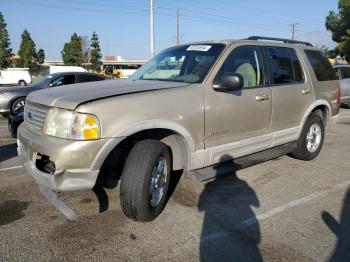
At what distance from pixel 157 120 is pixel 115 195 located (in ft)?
4.53

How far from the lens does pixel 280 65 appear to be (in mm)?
5004

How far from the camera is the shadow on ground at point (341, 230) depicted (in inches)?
115

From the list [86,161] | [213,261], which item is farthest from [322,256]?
[86,161]

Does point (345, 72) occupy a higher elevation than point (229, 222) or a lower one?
higher

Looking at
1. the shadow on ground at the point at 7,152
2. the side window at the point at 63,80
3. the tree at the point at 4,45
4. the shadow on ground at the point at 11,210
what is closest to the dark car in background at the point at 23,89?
the side window at the point at 63,80

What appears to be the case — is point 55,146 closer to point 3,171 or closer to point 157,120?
point 157,120

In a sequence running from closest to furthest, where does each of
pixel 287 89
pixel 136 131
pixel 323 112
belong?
1. pixel 136 131
2. pixel 287 89
3. pixel 323 112

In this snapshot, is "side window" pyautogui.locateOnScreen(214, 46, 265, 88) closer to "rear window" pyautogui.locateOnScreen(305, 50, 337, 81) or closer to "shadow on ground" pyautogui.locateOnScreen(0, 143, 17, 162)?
"rear window" pyautogui.locateOnScreen(305, 50, 337, 81)

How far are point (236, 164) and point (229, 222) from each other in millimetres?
946

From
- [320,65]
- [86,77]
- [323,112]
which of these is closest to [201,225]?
[323,112]

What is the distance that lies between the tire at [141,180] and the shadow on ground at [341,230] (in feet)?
5.61

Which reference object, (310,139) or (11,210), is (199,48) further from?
(11,210)

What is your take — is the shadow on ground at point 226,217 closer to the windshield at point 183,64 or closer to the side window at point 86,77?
the windshield at point 183,64

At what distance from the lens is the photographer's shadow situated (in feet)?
9.69
